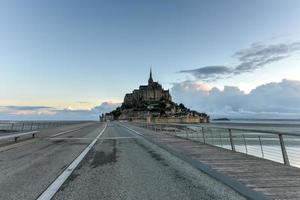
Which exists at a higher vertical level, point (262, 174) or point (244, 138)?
point (244, 138)

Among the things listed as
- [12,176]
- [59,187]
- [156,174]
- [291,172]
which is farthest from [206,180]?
[12,176]

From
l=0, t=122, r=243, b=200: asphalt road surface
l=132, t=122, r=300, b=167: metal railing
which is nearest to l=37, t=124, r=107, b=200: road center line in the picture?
l=0, t=122, r=243, b=200: asphalt road surface

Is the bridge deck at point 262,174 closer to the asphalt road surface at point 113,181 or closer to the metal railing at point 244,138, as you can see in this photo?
the asphalt road surface at point 113,181

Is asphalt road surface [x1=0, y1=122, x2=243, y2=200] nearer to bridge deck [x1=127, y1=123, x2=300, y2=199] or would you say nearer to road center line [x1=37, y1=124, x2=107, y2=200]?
road center line [x1=37, y1=124, x2=107, y2=200]

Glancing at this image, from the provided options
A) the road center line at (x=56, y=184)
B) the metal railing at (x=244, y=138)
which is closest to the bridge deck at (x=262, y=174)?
the metal railing at (x=244, y=138)

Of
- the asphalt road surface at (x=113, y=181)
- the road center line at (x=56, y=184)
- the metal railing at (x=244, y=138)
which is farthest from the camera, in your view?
the metal railing at (x=244, y=138)

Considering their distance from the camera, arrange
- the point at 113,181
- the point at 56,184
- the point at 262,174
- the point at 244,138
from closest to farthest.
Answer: the point at 56,184 < the point at 113,181 < the point at 262,174 < the point at 244,138

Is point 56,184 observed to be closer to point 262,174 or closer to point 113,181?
point 113,181

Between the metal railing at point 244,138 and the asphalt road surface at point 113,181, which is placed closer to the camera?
the asphalt road surface at point 113,181

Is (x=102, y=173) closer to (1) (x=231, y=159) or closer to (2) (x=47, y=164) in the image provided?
(2) (x=47, y=164)

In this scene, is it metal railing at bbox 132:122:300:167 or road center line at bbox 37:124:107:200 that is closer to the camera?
road center line at bbox 37:124:107:200

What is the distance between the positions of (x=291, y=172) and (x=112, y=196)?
15.8 feet

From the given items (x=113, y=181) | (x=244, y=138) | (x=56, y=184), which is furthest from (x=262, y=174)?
(x=244, y=138)

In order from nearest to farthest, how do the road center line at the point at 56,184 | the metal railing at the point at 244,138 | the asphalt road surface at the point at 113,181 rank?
the road center line at the point at 56,184
the asphalt road surface at the point at 113,181
the metal railing at the point at 244,138
